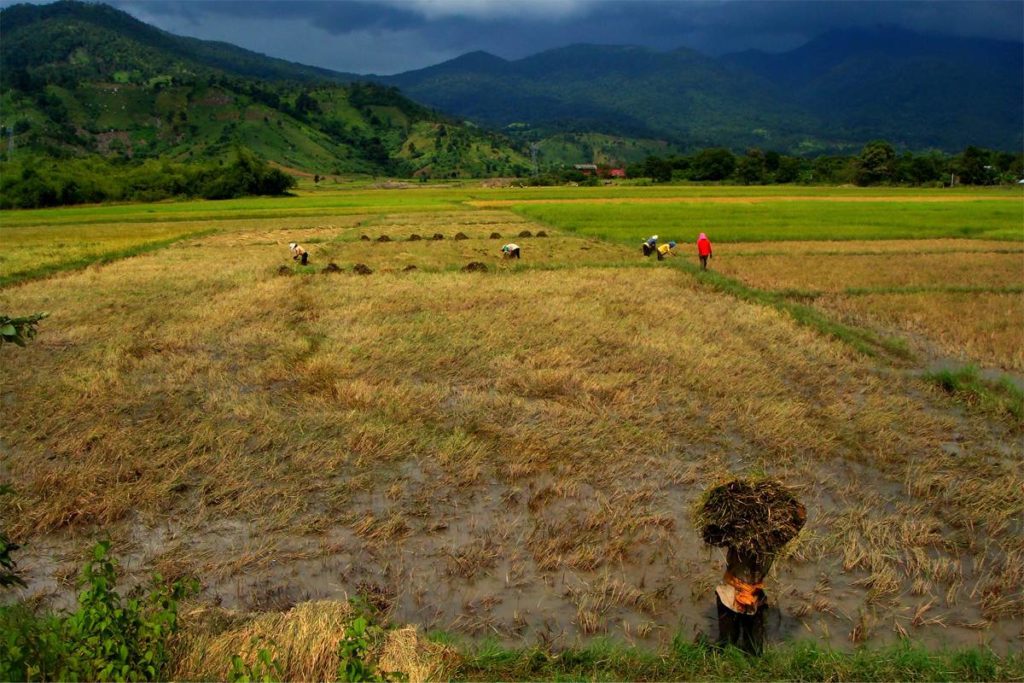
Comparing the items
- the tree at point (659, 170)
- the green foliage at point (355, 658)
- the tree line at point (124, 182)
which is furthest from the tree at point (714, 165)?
the green foliage at point (355, 658)

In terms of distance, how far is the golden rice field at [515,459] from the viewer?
440 cm

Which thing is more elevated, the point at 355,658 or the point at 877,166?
the point at 877,166

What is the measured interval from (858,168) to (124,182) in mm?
69562

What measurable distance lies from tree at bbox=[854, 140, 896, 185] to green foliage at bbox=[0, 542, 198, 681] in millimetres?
78619

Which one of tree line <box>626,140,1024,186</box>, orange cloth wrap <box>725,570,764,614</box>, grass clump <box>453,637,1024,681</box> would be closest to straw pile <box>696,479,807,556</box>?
orange cloth wrap <box>725,570,764,614</box>

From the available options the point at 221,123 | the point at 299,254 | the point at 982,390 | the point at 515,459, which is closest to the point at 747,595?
the point at 515,459

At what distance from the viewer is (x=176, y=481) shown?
5.86 meters

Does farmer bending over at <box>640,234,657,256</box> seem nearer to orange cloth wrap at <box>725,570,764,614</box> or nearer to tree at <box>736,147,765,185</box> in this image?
orange cloth wrap at <box>725,570,764,614</box>

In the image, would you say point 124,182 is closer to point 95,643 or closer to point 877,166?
point 95,643

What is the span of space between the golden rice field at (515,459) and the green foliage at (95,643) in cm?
109

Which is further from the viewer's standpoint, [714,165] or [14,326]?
[714,165]

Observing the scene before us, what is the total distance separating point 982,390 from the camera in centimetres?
810

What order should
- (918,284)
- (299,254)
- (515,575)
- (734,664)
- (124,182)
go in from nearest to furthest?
(734,664), (515,575), (918,284), (299,254), (124,182)

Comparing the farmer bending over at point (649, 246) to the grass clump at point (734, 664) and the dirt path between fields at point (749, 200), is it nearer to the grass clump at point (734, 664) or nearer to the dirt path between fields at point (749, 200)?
the grass clump at point (734, 664)
